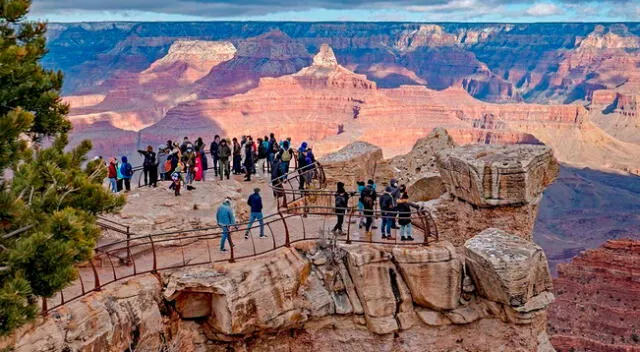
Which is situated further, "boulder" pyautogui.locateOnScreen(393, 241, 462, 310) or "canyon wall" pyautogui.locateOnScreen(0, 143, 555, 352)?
"boulder" pyautogui.locateOnScreen(393, 241, 462, 310)

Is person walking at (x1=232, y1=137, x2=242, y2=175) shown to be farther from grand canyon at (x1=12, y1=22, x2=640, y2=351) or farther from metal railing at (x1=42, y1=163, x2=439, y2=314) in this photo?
metal railing at (x1=42, y1=163, x2=439, y2=314)

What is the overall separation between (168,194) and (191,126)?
93.2m

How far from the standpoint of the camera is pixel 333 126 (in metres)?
113

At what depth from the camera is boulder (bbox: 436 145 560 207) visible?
17.6m

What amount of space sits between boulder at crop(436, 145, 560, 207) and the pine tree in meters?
9.39

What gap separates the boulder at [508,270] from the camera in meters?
15.0

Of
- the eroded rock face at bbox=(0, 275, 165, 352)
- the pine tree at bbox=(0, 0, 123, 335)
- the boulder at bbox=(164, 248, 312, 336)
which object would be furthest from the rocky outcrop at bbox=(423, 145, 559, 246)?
the pine tree at bbox=(0, 0, 123, 335)

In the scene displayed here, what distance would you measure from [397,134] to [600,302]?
69.6m

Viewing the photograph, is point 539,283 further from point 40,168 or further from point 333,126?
point 333,126

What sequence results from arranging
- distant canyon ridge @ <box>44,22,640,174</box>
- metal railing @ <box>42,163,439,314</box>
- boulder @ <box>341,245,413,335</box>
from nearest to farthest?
metal railing @ <box>42,163,439,314</box>, boulder @ <box>341,245,413,335</box>, distant canyon ridge @ <box>44,22,640,174</box>

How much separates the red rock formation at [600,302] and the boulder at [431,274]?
64.5 feet

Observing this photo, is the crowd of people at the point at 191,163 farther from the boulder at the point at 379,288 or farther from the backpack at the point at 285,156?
the boulder at the point at 379,288

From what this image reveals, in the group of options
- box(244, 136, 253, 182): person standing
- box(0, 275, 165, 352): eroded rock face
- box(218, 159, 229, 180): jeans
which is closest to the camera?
box(0, 275, 165, 352): eroded rock face

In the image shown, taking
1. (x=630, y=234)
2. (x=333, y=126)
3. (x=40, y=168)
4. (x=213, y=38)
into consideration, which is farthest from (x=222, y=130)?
(x=40, y=168)
